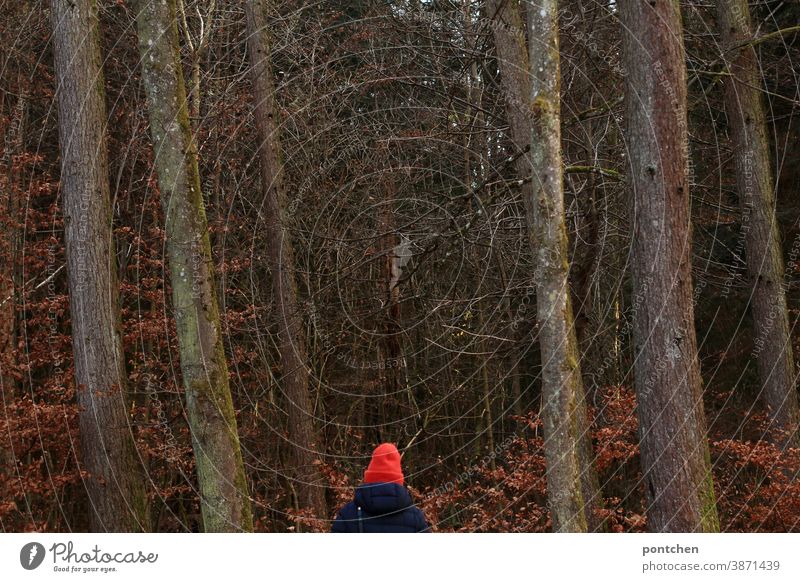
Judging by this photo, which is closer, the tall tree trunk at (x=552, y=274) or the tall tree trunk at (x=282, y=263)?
the tall tree trunk at (x=552, y=274)

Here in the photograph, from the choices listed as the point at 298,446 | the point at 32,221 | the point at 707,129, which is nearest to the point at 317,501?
the point at 298,446

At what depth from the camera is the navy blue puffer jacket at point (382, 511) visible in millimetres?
7000

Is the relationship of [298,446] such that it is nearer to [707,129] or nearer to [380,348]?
[380,348]

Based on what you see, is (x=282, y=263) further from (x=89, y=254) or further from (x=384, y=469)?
(x=384, y=469)

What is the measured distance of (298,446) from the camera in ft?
46.9

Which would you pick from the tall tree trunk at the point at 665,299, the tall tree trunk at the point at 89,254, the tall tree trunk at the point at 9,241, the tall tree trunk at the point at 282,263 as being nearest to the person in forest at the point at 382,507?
the tall tree trunk at the point at 665,299

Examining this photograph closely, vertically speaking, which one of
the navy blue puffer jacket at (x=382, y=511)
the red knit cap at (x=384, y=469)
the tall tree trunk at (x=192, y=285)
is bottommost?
the navy blue puffer jacket at (x=382, y=511)

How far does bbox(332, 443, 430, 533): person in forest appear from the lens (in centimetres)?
700

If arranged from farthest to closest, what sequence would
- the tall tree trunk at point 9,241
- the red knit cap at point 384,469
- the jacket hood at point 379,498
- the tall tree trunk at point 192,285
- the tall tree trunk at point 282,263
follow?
the tall tree trunk at point 282,263 < the tall tree trunk at point 9,241 < the tall tree trunk at point 192,285 < the red knit cap at point 384,469 < the jacket hood at point 379,498

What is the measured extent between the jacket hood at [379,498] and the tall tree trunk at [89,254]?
6.13 meters
